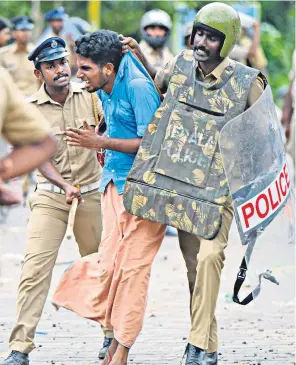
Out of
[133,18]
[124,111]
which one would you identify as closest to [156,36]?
[124,111]

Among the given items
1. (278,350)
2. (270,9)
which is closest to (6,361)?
(278,350)

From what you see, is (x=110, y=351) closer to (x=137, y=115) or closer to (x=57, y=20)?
(x=137, y=115)

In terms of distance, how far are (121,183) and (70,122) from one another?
0.75 metres

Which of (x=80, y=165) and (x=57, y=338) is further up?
(x=80, y=165)

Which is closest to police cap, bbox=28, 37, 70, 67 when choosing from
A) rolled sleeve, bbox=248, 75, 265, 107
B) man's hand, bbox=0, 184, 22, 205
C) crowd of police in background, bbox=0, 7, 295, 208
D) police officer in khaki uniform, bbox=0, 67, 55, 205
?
rolled sleeve, bbox=248, 75, 265, 107

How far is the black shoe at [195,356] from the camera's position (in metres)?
6.53

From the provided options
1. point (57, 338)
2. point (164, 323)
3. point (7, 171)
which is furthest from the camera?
point (164, 323)

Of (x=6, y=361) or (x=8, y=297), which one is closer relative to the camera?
(x=6, y=361)

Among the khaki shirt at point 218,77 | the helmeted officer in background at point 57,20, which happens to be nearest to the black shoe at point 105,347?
the khaki shirt at point 218,77

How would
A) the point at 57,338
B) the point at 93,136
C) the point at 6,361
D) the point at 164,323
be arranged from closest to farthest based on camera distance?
1. the point at 93,136
2. the point at 6,361
3. the point at 57,338
4. the point at 164,323

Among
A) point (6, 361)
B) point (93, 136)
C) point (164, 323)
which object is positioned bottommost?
point (6, 361)

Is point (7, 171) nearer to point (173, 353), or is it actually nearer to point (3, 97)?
point (3, 97)

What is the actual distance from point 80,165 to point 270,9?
2835cm

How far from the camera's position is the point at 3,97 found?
4.41 meters
